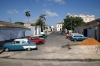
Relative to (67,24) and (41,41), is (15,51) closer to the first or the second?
(41,41)

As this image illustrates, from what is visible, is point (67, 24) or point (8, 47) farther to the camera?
point (67, 24)

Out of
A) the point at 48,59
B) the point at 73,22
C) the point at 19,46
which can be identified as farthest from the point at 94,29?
the point at 73,22

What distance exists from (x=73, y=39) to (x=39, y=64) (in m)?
20.6

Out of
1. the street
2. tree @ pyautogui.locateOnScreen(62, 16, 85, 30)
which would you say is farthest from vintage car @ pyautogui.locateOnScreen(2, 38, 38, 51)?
tree @ pyautogui.locateOnScreen(62, 16, 85, 30)

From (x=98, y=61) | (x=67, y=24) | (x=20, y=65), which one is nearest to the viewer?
(x=20, y=65)

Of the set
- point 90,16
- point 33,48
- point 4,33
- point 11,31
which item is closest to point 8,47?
point 33,48

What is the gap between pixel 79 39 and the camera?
3062 centimetres

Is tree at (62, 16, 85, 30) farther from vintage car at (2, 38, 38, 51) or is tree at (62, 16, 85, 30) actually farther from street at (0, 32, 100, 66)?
street at (0, 32, 100, 66)

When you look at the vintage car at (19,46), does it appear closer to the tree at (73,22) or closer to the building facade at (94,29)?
the building facade at (94,29)

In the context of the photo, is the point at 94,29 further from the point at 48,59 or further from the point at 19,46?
the point at 48,59

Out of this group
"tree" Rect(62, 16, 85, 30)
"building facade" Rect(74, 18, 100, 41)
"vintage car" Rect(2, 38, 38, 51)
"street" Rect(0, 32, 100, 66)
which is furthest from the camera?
"tree" Rect(62, 16, 85, 30)

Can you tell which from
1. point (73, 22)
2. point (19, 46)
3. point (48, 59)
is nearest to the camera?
point (48, 59)

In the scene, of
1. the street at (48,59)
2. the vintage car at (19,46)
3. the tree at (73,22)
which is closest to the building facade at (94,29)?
the street at (48,59)

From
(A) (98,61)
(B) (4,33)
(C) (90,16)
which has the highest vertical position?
(C) (90,16)
